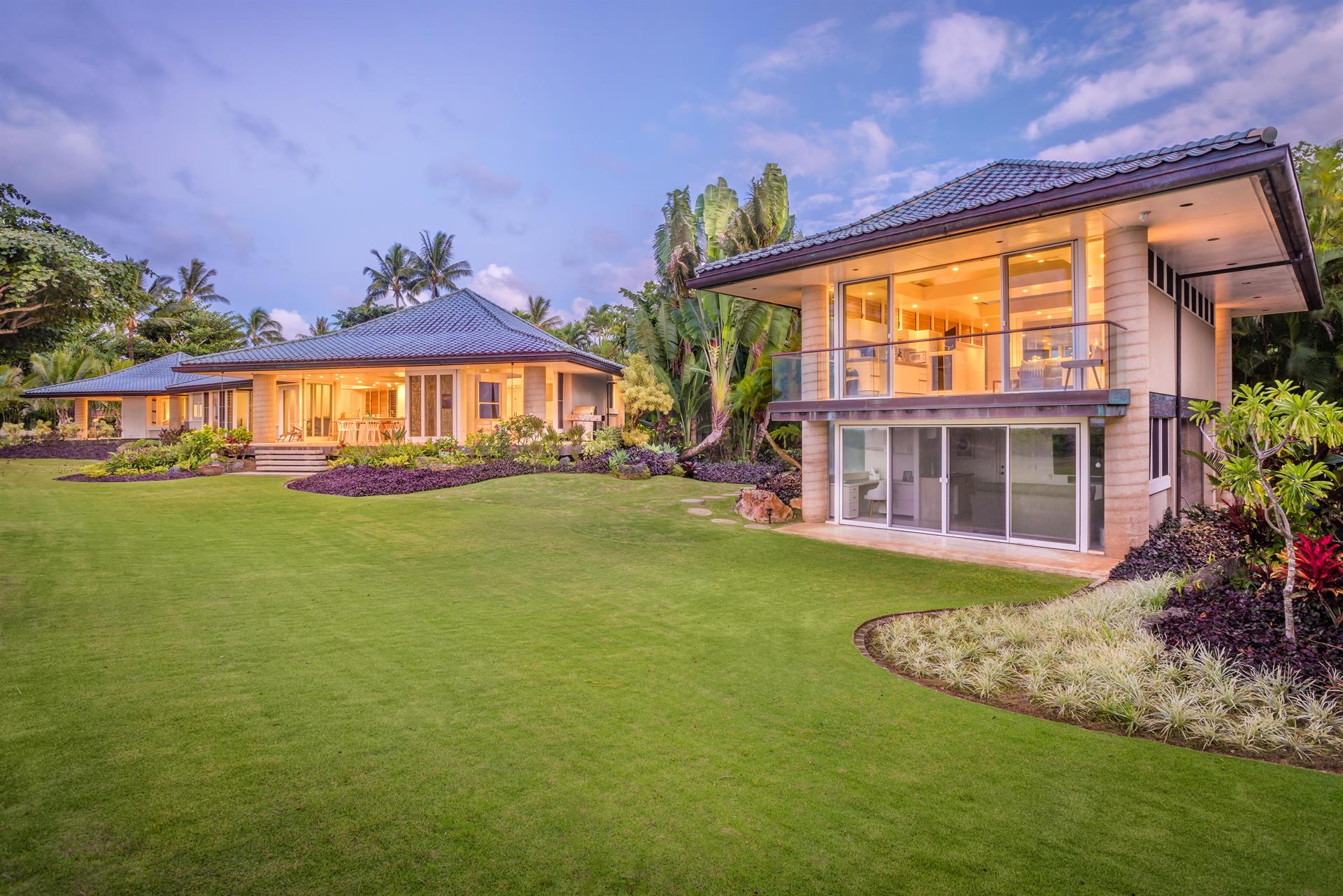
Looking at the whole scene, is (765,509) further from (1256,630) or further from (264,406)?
(264,406)

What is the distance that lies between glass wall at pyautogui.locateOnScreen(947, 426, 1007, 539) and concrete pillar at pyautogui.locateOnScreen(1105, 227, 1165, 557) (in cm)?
156

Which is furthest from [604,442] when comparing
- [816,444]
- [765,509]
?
[816,444]

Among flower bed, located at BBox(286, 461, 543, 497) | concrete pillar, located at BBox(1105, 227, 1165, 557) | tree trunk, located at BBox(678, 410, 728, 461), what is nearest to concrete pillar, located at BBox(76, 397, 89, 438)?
flower bed, located at BBox(286, 461, 543, 497)

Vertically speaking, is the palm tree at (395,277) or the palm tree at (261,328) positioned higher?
the palm tree at (395,277)

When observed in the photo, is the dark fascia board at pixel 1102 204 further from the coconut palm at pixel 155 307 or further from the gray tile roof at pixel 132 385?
the coconut palm at pixel 155 307

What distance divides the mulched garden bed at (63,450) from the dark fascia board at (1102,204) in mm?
32476

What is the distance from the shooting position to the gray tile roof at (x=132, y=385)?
3117cm

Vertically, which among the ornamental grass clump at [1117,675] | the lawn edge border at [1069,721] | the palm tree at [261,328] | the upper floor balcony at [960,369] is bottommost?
the lawn edge border at [1069,721]

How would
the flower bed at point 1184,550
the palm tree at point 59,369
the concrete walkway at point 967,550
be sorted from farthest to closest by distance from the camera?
1. the palm tree at point 59,369
2. the concrete walkway at point 967,550
3. the flower bed at point 1184,550

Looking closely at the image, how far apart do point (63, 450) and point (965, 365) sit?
38547 mm

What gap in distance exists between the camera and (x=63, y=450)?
99.6ft

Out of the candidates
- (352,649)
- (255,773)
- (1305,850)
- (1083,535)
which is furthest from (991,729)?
(1083,535)

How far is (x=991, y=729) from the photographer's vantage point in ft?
13.8

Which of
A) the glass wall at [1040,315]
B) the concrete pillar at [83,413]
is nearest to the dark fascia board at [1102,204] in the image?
the glass wall at [1040,315]
